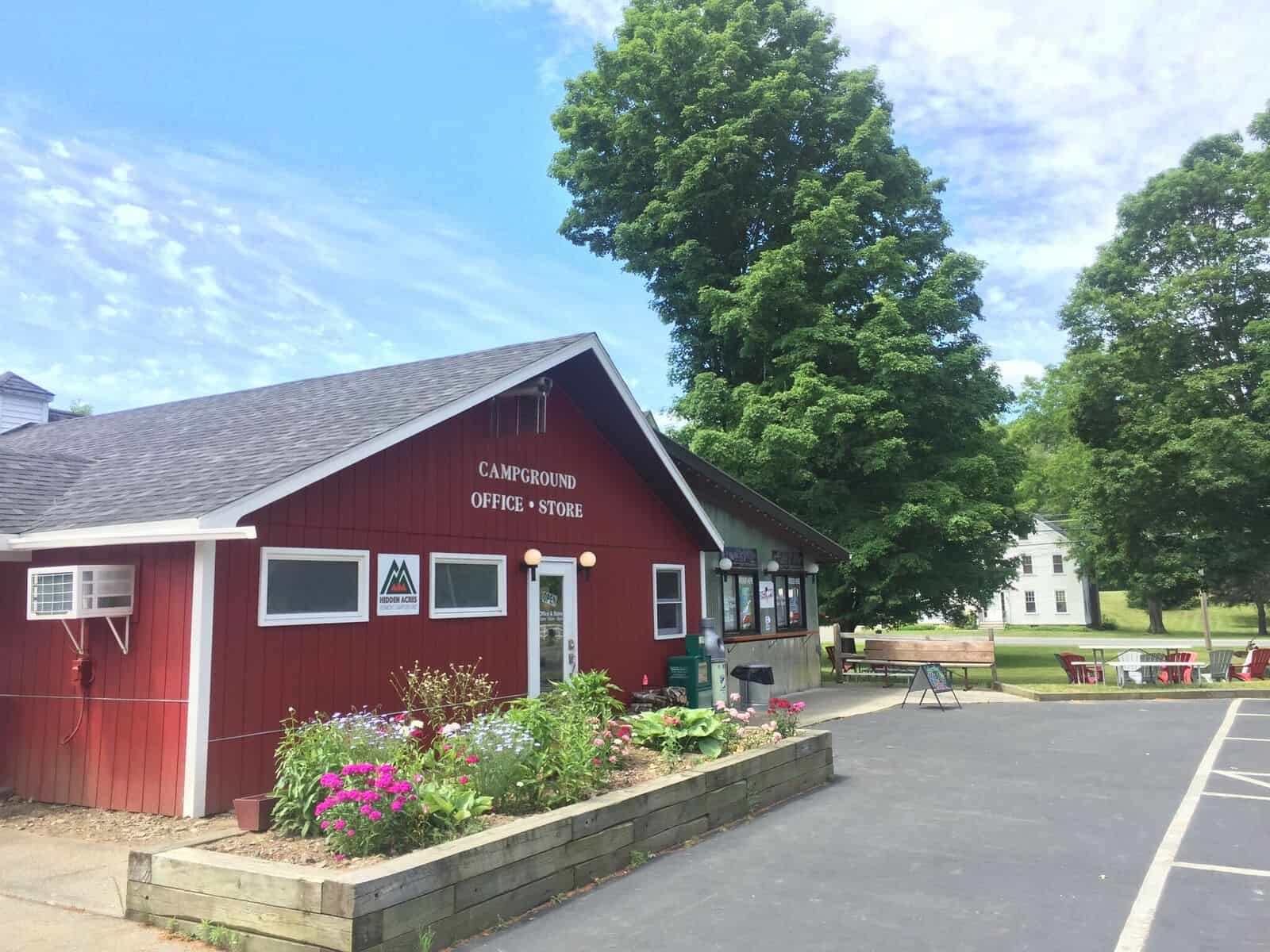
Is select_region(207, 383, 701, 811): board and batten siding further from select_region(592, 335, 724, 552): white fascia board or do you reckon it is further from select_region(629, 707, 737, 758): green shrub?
select_region(629, 707, 737, 758): green shrub

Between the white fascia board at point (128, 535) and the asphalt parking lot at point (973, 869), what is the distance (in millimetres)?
3600

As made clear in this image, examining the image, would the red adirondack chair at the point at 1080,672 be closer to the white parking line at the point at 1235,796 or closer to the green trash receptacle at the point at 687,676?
the green trash receptacle at the point at 687,676

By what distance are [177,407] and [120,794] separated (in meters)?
7.44

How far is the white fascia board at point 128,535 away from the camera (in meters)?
6.82

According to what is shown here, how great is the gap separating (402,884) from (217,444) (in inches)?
247

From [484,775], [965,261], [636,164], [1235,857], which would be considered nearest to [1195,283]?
[965,261]

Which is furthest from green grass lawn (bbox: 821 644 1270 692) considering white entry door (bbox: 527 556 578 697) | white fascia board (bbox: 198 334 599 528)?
white fascia board (bbox: 198 334 599 528)

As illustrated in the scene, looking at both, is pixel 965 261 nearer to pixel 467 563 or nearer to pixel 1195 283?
pixel 1195 283

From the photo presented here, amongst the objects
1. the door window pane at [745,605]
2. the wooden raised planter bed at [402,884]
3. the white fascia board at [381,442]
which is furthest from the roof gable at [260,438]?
the door window pane at [745,605]

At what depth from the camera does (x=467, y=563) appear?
1018 cm

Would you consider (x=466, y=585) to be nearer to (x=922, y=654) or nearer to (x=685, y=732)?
(x=685, y=732)

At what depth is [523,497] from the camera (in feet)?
36.4

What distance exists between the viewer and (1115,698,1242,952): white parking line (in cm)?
488

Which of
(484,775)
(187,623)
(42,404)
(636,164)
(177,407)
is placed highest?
(636,164)
